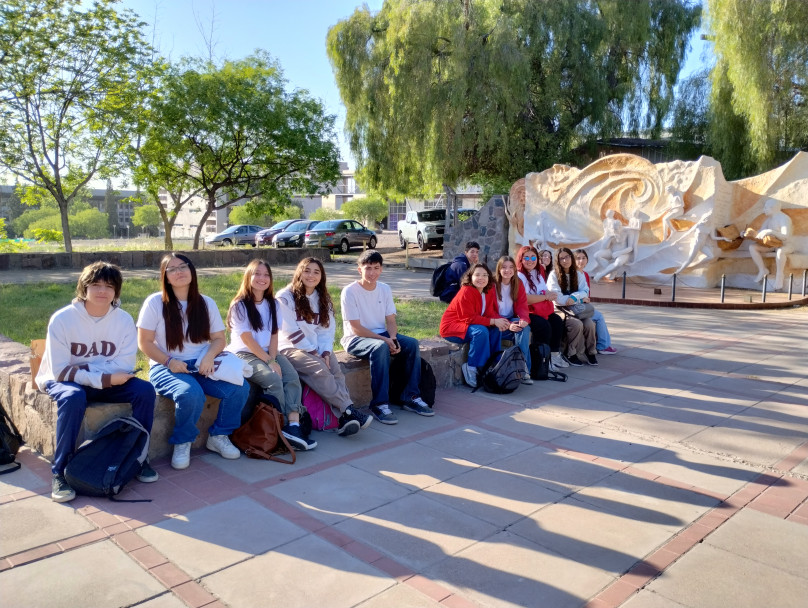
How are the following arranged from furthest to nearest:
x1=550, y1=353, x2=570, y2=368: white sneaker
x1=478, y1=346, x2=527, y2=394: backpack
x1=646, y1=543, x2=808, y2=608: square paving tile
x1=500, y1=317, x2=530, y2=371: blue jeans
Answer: x1=550, y1=353, x2=570, y2=368: white sneaker, x1=500, y1=317, x2=530, y2=371: blue jeans, x1=478, y1=346, x2=527, y2=394: backpack, x1=646, y1=543, x2=808, y2=608: square paving tile

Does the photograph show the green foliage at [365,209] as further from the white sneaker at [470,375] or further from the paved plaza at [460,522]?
the paved plaza at [460,522]

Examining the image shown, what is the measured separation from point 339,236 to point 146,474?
23699 millimetres

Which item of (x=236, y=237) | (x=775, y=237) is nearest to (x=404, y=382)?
(x=775, y=237)

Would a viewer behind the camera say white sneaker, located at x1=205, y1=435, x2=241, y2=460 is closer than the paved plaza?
No

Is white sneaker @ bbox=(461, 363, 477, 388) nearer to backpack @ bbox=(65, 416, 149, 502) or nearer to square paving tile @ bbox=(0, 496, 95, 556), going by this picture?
backpack @ bbox=(65, 416, 149, 502)

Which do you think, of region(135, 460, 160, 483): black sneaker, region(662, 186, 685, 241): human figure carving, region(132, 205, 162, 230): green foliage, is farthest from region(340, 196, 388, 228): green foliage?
region(135, 460, 160, 483): black sneaker

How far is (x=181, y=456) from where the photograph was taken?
4125 millimetres

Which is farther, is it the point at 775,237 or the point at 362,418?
the point at 775,237

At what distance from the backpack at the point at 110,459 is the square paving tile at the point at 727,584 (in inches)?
109

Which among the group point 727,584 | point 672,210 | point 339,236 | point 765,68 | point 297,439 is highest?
point 765,68

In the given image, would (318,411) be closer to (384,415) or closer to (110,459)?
(384,415)

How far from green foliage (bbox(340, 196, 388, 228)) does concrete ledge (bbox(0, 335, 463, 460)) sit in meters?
45.0

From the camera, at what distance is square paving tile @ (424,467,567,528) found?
11.8 feet

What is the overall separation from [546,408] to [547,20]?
724 inches
